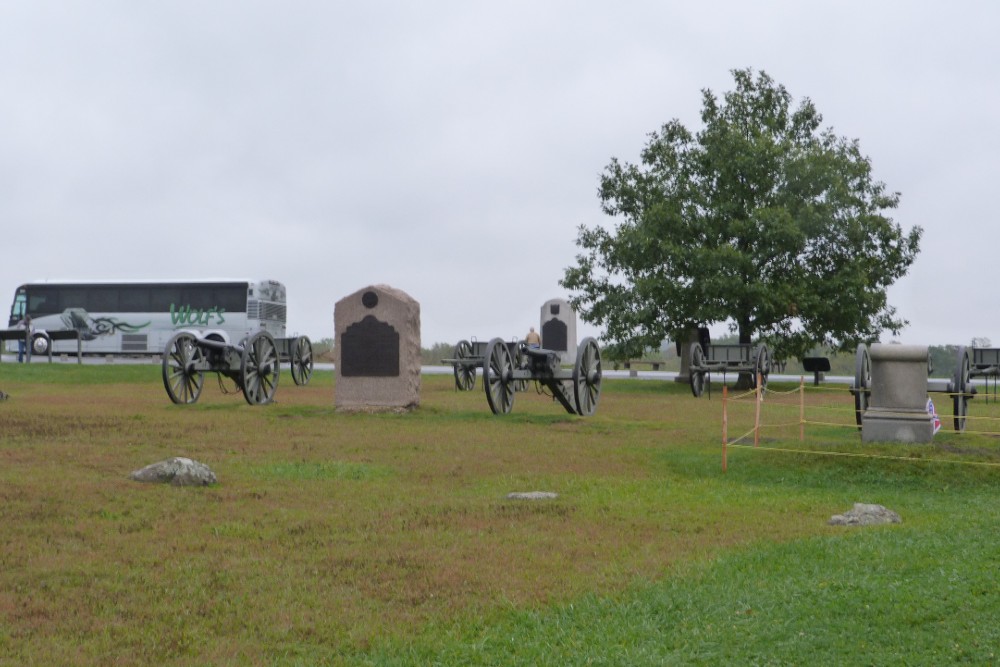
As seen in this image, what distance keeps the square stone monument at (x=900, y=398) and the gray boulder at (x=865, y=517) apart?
4.12 meters

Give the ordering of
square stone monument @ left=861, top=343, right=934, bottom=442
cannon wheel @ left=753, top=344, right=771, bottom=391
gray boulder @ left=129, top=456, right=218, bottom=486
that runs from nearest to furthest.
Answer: gray boulder @ left=129, top=456, right=218, bottom=486
square stone monument @ left=861, top=343, right=934, bottom=442
cannon wheel @ left=753, top=344, right=771, bottom=391

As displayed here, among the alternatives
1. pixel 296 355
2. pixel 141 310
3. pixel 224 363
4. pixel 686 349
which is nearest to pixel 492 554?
pixel 224 363

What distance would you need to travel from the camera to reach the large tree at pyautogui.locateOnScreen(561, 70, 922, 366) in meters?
28.6

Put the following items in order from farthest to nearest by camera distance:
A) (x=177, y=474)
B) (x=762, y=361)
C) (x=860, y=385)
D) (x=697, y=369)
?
(x=697, y=369) → (x=762, y=361) → (x=860, y=385) → (x=177, y=474)

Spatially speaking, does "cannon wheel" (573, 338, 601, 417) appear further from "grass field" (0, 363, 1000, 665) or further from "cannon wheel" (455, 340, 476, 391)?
"cannon wheel" (455, 340, 476, 391)

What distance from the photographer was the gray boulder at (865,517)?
28.6 feet

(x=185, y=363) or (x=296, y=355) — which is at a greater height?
(x=296, y=355)

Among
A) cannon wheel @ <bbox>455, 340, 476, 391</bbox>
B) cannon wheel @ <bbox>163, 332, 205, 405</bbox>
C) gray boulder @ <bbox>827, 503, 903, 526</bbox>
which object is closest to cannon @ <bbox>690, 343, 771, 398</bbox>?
cannon wheel @ <bbox>455, 340, 476, 391</bbox>

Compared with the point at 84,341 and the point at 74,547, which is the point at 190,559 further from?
the point at 84,341

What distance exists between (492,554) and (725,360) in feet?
64.5

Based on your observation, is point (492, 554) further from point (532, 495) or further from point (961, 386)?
point (961, 386)

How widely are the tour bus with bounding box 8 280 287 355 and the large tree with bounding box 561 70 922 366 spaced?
15.0 metres

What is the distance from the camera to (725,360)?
26.2m

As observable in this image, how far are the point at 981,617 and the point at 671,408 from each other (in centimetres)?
1585
